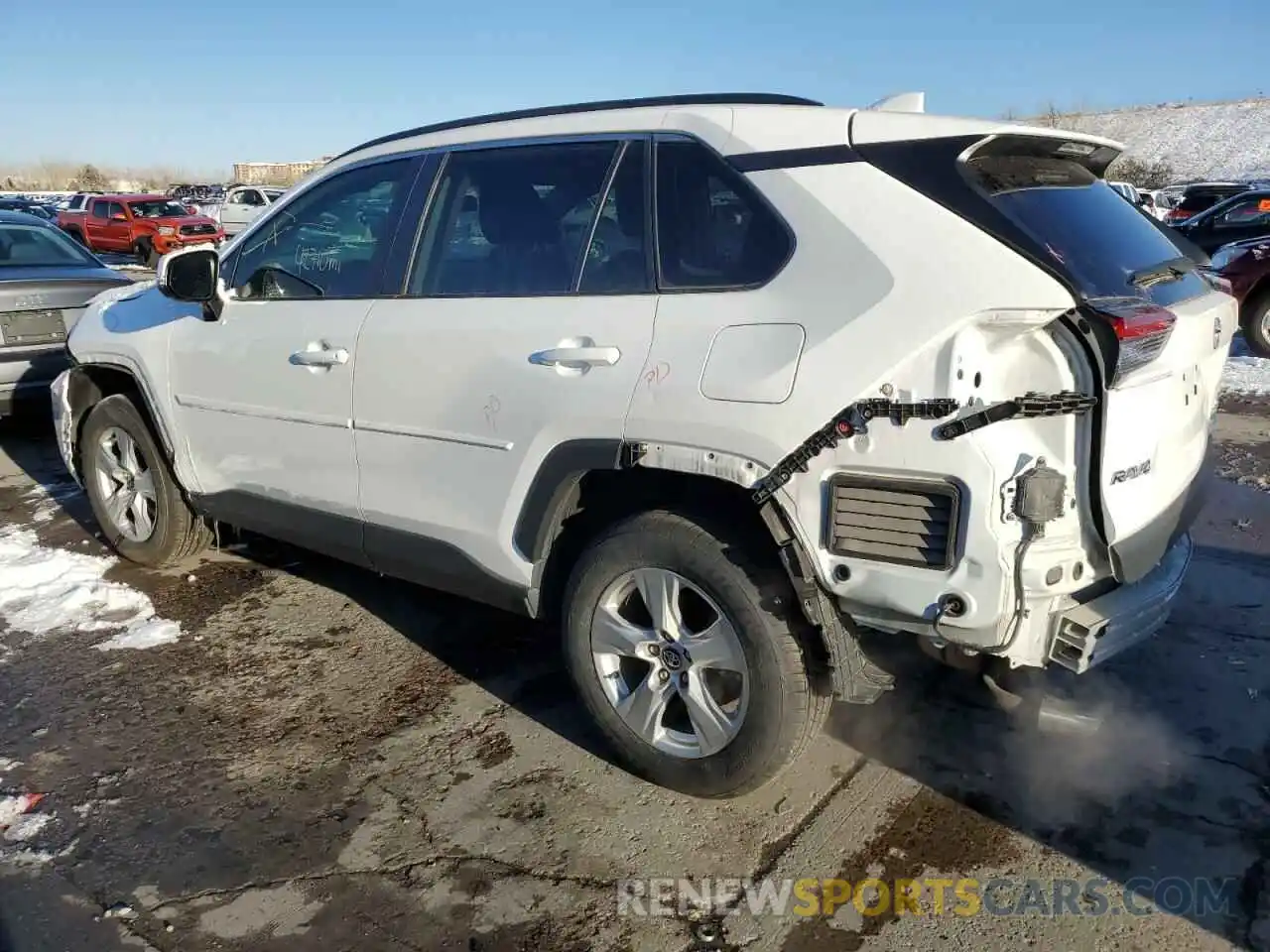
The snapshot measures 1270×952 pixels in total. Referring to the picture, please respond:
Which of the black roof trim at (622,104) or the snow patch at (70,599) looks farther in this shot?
the snow patch at (70,599)

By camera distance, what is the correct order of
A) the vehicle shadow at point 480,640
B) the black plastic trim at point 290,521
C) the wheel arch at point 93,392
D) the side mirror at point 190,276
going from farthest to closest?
the wheel arch at point 93,392 → the side mirror at point 190,276 → the black plastic trim at point 290,521 → the vehicle shadow at point 480,640

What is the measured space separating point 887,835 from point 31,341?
22.7ft

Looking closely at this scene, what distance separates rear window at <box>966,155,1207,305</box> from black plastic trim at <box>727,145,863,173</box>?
1.04ft

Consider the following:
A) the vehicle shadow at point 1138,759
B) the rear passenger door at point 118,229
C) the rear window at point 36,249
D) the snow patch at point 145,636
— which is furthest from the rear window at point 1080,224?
the rear passenger door at point 118,229

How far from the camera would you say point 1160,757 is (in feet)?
10.4

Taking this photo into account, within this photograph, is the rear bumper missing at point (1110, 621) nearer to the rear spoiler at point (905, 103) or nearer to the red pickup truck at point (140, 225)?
Answer: the rear spoiler at point (905, 103)

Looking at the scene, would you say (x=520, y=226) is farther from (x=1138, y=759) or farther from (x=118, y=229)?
(x=118, y=229)

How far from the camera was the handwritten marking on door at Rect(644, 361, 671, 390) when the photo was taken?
2756 millimetres

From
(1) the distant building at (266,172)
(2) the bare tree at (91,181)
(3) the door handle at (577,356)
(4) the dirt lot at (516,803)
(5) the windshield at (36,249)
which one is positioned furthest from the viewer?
(2) the bare tree at (91,181)

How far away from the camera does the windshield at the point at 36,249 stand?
7.79 m

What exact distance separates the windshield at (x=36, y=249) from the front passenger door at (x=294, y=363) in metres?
4.55

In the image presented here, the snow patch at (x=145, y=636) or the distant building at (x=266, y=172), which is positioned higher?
the distant building at (x=266, y=172)

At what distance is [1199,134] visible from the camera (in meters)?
51.0

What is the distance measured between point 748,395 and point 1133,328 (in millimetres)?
922
